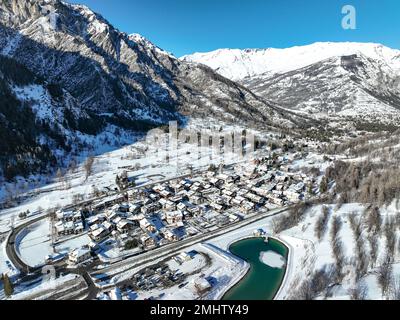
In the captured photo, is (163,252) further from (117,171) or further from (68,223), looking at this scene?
(117,171)

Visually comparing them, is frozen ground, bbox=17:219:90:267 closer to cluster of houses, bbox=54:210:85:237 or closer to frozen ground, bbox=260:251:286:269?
cluster of houses, bbox=54:210:85:237

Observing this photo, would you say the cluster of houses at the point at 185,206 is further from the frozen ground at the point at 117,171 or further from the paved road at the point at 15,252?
the frozen ground at the point at 117,171

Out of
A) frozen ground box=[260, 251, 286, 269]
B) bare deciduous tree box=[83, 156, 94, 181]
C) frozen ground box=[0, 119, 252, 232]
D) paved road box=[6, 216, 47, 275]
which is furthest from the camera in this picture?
bare deciduous tree box=[83, 156, 94, 181]

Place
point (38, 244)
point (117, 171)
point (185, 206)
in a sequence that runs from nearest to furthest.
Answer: point (38, 244), point (185, 206), point (117, 171)

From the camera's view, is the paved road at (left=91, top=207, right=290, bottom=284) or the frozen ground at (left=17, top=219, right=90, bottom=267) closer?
the paved road at (left=91, top=207, right=290, bottom=284)

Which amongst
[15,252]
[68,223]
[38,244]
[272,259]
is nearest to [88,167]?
[68,223]

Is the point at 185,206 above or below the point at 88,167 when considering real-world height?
below

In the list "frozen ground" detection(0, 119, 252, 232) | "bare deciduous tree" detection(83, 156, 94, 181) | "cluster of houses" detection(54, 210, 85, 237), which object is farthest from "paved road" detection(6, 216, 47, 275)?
"bare deciduous tree" detection(83, 156, 94, 181)

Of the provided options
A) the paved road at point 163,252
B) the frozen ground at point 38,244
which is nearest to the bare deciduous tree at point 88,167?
the frozen ground at point 38,244
